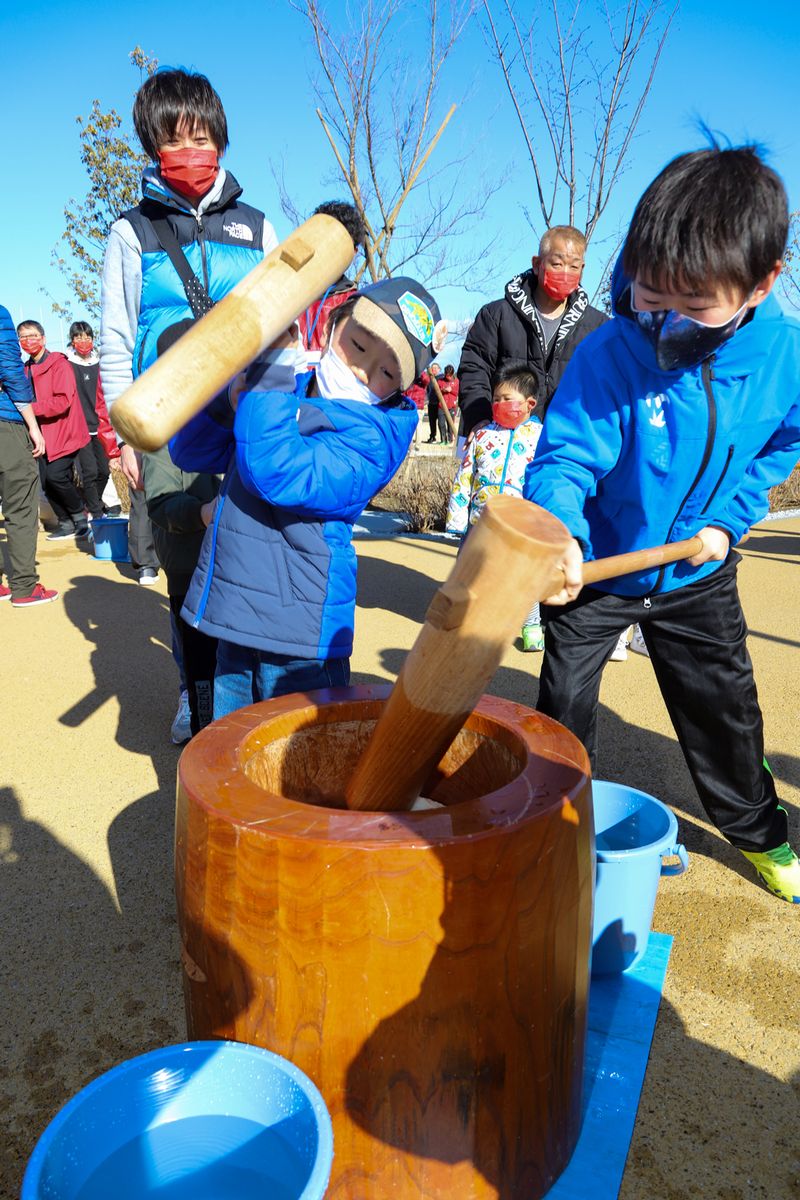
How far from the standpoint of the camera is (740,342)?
2062mm

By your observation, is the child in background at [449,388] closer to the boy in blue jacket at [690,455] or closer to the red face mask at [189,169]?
the red face mask at [189,169]

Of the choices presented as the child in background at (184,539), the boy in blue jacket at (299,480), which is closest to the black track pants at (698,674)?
the boy in blue jacket at (299,480)

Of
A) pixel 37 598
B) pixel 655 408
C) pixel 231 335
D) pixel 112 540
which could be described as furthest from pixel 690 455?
pixel 112 540

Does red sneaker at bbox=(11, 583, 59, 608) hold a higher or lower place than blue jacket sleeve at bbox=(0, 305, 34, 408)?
lower

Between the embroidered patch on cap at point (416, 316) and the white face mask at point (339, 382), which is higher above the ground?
the embroidered patch on cap at point (416, 316)

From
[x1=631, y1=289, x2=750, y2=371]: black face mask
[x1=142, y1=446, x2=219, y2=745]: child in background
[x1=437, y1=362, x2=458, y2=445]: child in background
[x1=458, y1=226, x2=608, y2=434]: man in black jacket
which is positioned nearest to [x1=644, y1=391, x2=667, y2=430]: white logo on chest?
[x1=631, y1=289, x2=750, y2=371]: black face mask

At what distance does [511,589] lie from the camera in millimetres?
1267

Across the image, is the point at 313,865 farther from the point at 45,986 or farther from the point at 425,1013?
the point at 45,986

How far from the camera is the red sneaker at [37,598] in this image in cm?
616

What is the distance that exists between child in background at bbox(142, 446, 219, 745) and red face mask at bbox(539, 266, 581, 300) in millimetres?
2232

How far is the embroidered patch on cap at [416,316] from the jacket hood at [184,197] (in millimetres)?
1273

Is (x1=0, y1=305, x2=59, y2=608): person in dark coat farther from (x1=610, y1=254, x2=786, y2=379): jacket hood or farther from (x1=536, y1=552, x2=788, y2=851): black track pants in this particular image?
(x1=610, y1=254, x2=786, y2=379): jacket hood

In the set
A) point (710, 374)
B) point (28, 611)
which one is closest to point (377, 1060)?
point (710, 374)

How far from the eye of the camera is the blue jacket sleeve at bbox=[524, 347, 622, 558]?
6.95 feet
